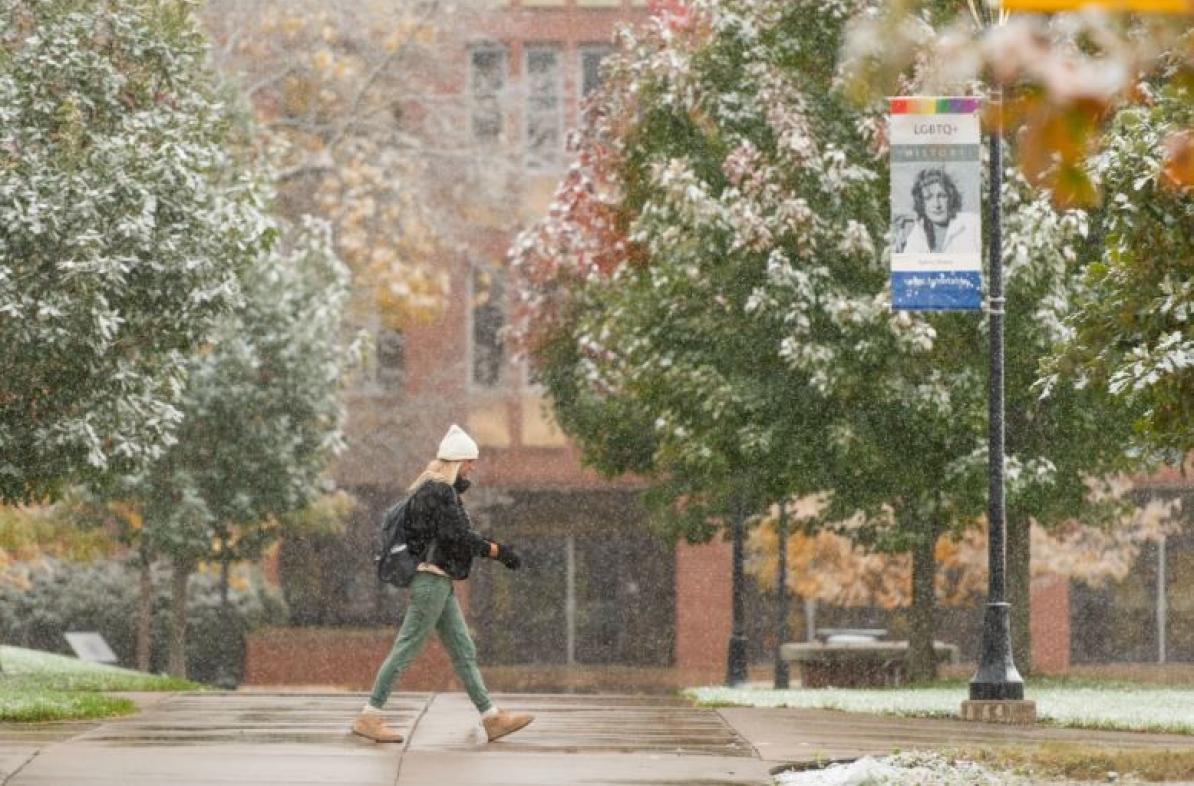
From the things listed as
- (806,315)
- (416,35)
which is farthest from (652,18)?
(416,35)

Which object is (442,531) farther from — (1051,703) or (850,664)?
(850,664)

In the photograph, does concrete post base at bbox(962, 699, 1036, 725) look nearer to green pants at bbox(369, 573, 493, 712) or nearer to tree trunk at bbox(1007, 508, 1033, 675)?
green pants at bbox(369, 573, 493, 712)

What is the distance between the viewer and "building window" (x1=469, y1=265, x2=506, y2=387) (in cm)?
4125

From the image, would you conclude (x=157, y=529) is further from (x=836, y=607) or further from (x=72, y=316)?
(x=836, y=607)

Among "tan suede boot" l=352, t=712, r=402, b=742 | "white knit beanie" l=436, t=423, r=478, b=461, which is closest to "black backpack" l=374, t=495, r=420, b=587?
"white knit beanie" l=436, t=423, r=478, b=461

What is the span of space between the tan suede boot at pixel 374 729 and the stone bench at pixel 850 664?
14.1 m

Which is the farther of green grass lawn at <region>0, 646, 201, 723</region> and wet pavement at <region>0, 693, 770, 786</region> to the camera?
green grass lawn at <region>0, 646, 201, 723</region>

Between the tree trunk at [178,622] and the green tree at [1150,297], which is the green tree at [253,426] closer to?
the tree trunk at [178,622]

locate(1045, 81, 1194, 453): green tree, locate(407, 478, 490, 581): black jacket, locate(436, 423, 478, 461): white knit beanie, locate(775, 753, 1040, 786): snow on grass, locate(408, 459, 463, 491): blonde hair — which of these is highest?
locate(1045, 81, 1194, 453): green tree

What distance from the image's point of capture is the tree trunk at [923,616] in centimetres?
2530

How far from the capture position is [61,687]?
66.9 ft

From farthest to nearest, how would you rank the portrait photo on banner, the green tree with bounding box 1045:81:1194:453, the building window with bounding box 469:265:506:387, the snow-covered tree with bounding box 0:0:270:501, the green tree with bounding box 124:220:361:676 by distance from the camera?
1. the building window with bounding box 469:265:506:387
2. the green tree with bounding box 124:220:361:676
3. the snow-covered tree with bounding box 0:0:270:501
4. the portrait photo on banner
5. the green tree with bounding box 1045:81:1194:453

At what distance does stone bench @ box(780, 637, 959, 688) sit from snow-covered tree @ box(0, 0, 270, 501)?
32.6 feet

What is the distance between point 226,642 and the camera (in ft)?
117
